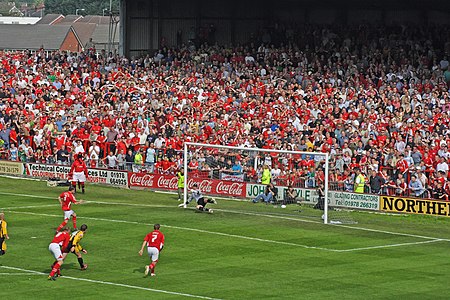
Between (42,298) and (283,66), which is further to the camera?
(283,66)

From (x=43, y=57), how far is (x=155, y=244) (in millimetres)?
38511

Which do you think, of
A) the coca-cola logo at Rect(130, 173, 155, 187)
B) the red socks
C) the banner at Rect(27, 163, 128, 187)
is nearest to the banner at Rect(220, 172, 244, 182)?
the coca-cola logo at Rect(130, 173, 155, 187)

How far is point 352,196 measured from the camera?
145 ft

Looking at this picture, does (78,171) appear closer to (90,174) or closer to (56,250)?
(90,174)

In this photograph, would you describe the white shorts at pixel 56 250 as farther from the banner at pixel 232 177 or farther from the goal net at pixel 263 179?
the banner at pixel 232 177

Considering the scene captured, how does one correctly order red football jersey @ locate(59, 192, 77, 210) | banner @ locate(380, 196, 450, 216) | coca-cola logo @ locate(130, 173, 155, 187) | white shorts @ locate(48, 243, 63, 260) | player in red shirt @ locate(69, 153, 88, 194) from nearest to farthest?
1. white shorts @ locate(48, 243, 63, 260)
2. red football jersey @ locate(59, 192, 77, 210)
3. banner @ locate(380, 196, 450, 216)
4. player in red shirt @ locate(69, 153, 88, 194)
5. coca-cola logo @ locate(130, 173, 155, 187)

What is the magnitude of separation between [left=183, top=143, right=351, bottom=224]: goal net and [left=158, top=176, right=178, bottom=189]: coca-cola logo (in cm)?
290

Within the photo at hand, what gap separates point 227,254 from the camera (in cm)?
3472

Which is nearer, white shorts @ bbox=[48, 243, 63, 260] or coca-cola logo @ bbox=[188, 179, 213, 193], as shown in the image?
white shorts @ bbox=[48, 243, 63, 260]

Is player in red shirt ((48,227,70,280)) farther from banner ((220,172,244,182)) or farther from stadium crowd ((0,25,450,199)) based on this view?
banner ((220,172,244,182))

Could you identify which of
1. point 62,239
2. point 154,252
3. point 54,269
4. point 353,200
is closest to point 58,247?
point 62,239

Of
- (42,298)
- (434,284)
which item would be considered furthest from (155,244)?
(434,284)

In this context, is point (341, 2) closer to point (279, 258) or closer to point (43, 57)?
point (43, 57)

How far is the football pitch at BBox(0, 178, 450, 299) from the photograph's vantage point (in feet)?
96.3
